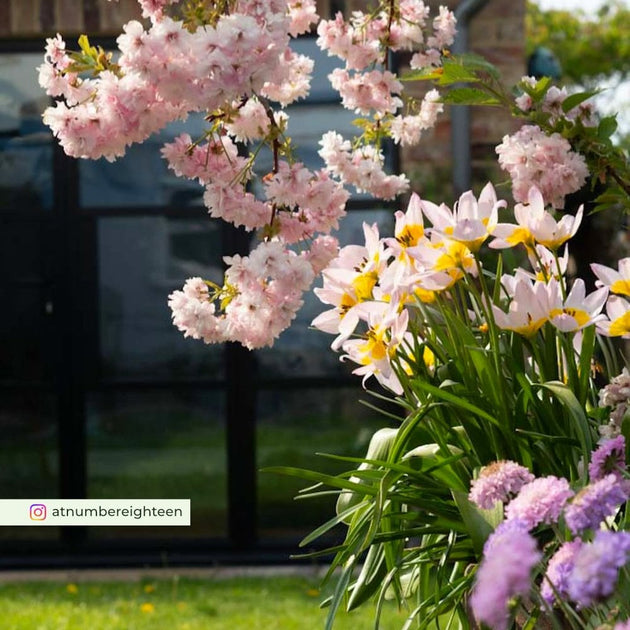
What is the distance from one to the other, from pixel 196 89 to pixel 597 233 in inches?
158

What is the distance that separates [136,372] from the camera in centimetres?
421

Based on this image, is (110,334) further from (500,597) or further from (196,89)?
(500,597)

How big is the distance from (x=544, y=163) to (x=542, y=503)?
607 mm

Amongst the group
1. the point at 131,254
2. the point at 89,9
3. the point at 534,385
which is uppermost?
the point at 89,9

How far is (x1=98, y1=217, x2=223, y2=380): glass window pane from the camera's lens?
4191mm

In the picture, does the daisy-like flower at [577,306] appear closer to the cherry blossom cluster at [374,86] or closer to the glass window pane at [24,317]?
the cherry blossom cluster at [374,86]

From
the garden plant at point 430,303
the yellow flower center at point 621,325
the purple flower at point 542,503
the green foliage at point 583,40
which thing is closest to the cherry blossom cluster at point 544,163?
the garden plant at point 430,303

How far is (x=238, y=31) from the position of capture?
1.21 m

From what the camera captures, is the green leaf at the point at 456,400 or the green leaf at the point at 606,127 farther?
the green leaf at the point at 606,127

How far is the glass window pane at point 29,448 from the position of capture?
420cm

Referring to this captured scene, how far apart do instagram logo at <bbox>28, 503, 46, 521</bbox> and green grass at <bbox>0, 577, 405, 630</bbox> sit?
0.48m

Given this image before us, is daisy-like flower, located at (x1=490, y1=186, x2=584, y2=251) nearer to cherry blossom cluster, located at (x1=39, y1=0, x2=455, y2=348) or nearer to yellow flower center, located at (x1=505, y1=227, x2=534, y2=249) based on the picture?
yellow flower center, located at (x1=505, y1=227, x2=534, y2=249)

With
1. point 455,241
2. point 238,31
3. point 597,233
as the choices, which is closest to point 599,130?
point 455,241

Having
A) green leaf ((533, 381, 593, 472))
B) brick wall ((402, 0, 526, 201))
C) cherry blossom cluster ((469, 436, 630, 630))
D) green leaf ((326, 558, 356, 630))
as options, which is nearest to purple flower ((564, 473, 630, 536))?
cherry blossom cluster ((469, 436, 630, 630))
